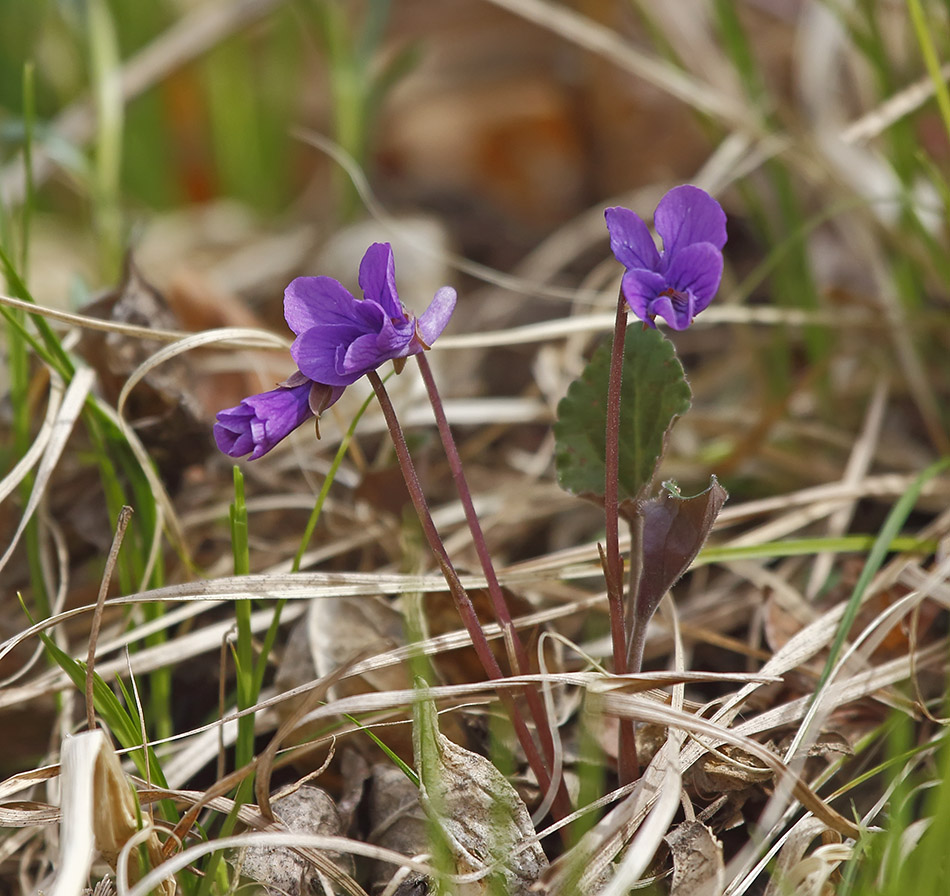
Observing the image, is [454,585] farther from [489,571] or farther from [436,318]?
[436,318]

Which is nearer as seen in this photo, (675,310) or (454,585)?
(675,310)

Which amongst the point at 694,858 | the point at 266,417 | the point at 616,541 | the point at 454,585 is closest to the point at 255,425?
the point at 266,417

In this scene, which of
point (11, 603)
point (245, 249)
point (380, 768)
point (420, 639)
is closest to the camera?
point (420, 639)

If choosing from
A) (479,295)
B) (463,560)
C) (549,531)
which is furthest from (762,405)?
(479,295)

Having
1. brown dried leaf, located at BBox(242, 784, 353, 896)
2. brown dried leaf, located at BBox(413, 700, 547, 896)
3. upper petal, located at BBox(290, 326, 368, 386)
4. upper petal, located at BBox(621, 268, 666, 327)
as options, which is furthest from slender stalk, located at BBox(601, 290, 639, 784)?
brown dried leaf, located at BBox(242, 784, 353, 896)

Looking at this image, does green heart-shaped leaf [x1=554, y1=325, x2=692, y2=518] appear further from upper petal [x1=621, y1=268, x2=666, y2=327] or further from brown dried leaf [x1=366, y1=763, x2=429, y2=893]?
brown dried leaf [x1=366, y1=763, x2=429, y2=893]

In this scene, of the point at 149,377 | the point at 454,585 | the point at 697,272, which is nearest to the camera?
the point at 697,272

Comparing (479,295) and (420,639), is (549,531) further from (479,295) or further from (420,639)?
(479,295)
